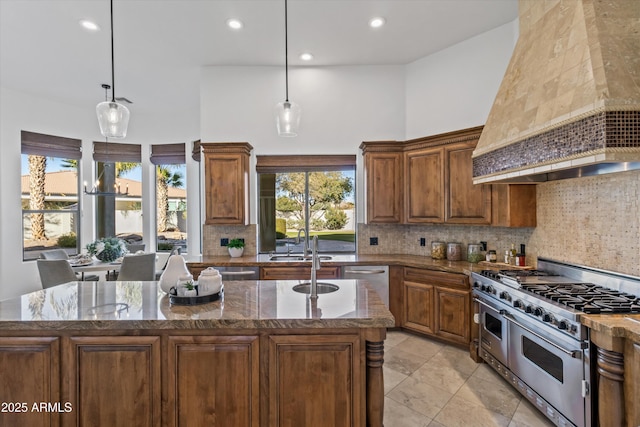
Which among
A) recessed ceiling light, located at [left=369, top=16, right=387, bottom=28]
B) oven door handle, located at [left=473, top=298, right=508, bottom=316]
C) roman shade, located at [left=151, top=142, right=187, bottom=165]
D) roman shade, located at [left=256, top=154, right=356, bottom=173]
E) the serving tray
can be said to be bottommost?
oven door handle, located at [left=473, top=298, right=508, bottom=316]

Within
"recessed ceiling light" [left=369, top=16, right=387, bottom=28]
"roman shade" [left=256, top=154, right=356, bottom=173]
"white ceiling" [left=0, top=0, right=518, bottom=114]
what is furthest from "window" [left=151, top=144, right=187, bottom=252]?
"recessed ceiling light" [left=369, top=16, right=387, bottom=28]

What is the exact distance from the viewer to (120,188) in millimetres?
6074

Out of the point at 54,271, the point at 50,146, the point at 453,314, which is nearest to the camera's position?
the point at 453,314

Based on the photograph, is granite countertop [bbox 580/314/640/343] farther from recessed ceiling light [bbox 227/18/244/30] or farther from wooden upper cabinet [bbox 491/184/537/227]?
recessed ceiling light [bbox 227/18/244/30]

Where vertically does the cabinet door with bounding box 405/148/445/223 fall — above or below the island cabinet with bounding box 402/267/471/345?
above

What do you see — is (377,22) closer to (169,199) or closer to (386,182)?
(386,182)

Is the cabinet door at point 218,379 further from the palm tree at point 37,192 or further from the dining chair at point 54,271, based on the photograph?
the palm tree at point 37,192

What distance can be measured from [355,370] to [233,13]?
3.49m

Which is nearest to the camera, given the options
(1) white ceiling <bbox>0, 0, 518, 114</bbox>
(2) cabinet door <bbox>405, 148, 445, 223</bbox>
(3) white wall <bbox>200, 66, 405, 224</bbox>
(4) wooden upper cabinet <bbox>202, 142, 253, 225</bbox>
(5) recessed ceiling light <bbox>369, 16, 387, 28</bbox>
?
(1) white ceiling <bbox>0, 0, 518, 114</bbox>

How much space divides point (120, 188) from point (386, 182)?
5.22 metres

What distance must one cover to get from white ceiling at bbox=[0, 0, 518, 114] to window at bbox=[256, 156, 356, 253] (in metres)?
1.60

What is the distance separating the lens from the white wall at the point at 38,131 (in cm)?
478

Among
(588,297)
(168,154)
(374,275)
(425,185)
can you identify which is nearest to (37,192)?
(168,154)

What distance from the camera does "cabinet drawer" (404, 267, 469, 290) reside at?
3.26m
